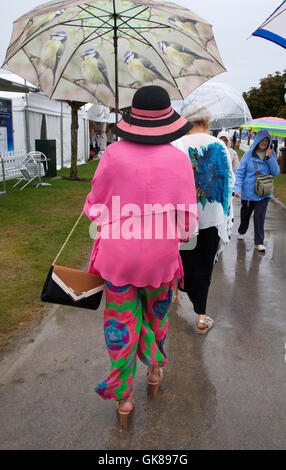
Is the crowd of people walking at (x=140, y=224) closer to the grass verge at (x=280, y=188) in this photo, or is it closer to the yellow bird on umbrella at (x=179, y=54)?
the yellow bird on umbrella at (x=179, y=54)

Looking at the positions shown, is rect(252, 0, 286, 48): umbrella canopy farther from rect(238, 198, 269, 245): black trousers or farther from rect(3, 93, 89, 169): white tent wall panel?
rect(3, 93, 89, 169): white tent wall panel

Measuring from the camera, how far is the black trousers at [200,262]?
3.43 m

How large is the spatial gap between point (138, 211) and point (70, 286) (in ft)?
2.24

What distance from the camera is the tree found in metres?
29.5

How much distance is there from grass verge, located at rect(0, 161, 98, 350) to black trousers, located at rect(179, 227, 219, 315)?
5.06 feet

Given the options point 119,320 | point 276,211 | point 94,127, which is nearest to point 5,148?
point 276,211

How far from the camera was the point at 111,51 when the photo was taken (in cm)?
364

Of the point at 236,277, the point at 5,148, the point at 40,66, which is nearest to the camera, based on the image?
the point at 40,66

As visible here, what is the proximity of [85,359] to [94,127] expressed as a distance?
24408mm

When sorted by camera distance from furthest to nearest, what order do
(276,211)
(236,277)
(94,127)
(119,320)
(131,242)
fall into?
(94,127) < (276,211) < (236,277) < (119,320) < (131,242)

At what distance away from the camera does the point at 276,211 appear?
32.0ft

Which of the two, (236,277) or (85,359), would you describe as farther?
(236,277)

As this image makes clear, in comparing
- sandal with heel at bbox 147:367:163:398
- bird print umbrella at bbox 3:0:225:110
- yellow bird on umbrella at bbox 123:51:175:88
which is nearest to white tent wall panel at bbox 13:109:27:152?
bird print umbrella at bbox 3:0:225:110
